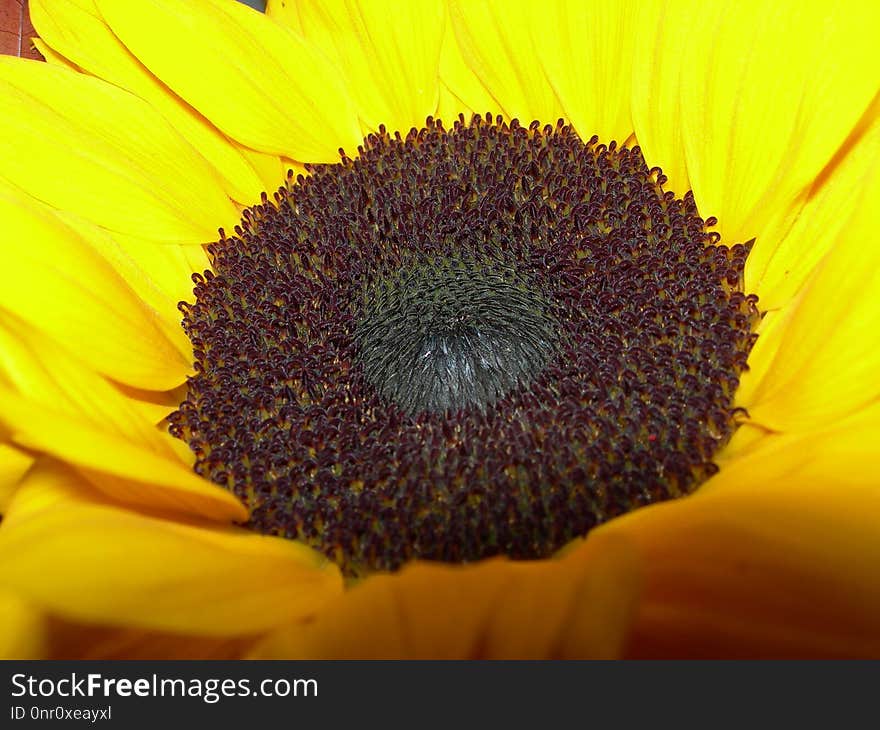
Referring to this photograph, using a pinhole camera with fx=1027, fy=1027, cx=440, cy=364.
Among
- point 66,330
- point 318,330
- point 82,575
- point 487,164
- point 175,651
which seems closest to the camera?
point 82,575

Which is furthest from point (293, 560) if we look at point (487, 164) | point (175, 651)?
point (487, 164)

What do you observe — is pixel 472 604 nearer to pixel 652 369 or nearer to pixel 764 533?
pixel 764 533

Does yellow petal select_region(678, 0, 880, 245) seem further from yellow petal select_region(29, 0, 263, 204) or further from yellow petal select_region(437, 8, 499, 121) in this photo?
yellow petal select_region(29, 0, 263, 204)

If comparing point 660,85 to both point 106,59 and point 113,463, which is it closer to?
point 106,59

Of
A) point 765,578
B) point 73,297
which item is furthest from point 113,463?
point 765,578

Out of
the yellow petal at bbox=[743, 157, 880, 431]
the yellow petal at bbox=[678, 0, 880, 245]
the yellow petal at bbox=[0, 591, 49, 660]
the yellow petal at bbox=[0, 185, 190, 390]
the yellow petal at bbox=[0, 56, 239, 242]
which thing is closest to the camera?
the yellow petal at bbox=[0, 591, 49, 660]

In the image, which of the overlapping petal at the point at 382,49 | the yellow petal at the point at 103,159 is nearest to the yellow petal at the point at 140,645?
the yellow petal at the point at 103,159

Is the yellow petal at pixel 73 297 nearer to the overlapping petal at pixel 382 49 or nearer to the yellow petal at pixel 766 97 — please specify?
the overlapping petal at pixel 382 49

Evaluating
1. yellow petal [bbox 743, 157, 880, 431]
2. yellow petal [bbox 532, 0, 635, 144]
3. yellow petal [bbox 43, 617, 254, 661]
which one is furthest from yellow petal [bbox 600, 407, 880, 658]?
yellow petal [bbox 532, 0, 635, 144]

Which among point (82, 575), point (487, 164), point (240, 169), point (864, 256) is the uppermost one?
point (240, 169)
